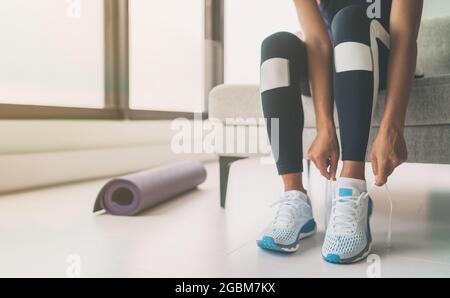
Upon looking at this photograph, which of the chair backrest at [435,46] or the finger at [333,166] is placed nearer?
the finger at [333,166]

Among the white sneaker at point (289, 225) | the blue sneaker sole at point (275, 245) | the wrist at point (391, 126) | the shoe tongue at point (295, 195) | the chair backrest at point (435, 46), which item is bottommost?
the blue sneaker sole at point (275, 245)

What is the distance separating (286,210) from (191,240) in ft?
0.88

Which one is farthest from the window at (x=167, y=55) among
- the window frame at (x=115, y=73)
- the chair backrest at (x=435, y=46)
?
the chair backrest at (x=435, y=46)

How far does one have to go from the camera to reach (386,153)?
915 millimetres

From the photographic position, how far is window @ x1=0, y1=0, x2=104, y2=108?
7.15 feet

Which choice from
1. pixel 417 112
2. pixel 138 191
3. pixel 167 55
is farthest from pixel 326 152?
pixel 167 55

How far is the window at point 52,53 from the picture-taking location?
2.18 metres

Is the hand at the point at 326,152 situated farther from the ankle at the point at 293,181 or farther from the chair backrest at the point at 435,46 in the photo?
the chair backrest at the point at 435,46

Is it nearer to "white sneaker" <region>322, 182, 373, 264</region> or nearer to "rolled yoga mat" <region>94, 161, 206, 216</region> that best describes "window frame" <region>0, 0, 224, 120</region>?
"rolled yoga mat" <region>94, 161, 206, 216</region>

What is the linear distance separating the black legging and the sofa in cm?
16

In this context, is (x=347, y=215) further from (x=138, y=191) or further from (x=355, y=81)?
(x=138, y=191)

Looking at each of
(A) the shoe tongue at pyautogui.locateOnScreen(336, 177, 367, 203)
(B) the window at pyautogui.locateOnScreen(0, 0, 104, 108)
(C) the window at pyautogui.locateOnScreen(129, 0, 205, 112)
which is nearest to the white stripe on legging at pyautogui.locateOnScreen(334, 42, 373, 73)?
(A) the shoe tongue at pyautogui.locateOnScreen(336, 177, 367, 203)
